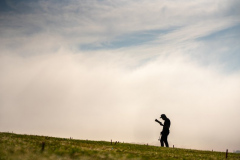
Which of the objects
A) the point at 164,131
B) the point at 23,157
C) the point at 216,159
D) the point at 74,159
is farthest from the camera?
the point at 164,131

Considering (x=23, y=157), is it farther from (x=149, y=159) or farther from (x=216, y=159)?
(x=216, y=159)

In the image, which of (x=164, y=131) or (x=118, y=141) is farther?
(x=164, y=131)

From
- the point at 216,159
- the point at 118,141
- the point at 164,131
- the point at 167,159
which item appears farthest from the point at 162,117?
the point at 167,159

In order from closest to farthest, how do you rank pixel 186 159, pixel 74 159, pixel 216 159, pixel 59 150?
pixel 74 159 → pixel 59 150 → pixel 186 159 → pixel 216 159

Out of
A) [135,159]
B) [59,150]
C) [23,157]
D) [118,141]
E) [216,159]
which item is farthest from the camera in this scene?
[118,141]

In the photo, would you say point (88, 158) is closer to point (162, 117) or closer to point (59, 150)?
point (59, 150)

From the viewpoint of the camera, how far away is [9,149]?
16.1 m

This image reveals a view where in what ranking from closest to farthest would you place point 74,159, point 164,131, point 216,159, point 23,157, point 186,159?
1. point 23,157
2. point 74,159
3. point 186,159
4. point 216,159
5. point 164,131

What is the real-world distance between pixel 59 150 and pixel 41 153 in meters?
1.92

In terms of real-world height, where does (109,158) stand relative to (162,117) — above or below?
below

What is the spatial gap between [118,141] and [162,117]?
10.0 metres

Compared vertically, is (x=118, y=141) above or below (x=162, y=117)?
below

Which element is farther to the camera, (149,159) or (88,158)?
(149,159)

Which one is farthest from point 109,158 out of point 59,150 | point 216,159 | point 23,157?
point 216,159
